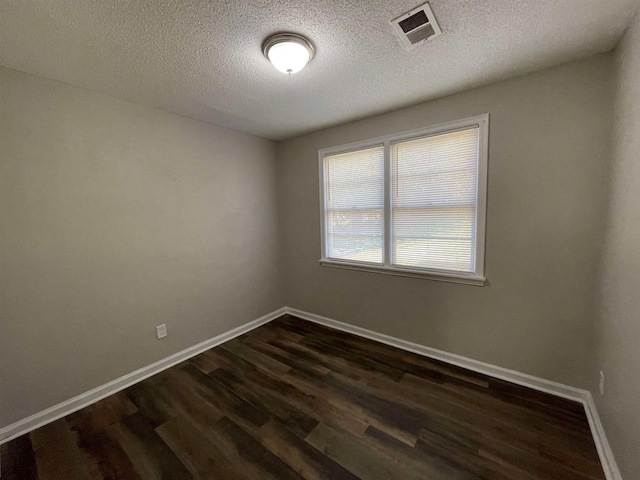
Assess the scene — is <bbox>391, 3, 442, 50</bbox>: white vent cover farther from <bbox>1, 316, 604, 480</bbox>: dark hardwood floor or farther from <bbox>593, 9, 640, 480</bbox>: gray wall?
<bbox>1, 316, 604, 480</bbox>: dark hardwood floor

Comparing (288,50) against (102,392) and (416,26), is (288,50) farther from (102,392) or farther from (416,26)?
(102,392)

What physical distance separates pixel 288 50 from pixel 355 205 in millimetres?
1754

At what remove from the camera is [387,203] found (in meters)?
2.67

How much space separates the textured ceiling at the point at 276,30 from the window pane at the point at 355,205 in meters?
0.73

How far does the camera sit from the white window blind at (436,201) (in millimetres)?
2215

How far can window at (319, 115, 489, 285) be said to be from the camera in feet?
7.21

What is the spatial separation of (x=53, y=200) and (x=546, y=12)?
131 inches

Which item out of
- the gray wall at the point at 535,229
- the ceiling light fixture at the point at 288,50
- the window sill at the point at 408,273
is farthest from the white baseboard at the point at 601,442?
the ceiling light fixture at the point at 288,50

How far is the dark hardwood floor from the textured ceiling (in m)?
2.46

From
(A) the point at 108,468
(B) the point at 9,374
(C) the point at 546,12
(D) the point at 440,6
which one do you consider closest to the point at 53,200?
(B) the point at 9,374

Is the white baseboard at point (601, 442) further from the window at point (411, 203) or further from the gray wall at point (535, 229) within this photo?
the window at point (411, 203)

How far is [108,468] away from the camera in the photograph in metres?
1.47

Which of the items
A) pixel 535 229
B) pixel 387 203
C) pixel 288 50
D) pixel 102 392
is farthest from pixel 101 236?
pixel 535 229

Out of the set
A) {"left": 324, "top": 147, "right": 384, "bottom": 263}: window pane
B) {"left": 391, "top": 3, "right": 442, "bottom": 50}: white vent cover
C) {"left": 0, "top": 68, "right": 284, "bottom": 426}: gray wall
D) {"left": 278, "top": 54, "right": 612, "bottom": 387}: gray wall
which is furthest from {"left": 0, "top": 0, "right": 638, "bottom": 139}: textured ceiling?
{"left": 324, "top": 147, "right": 384, "bottom": 263}: window pane
